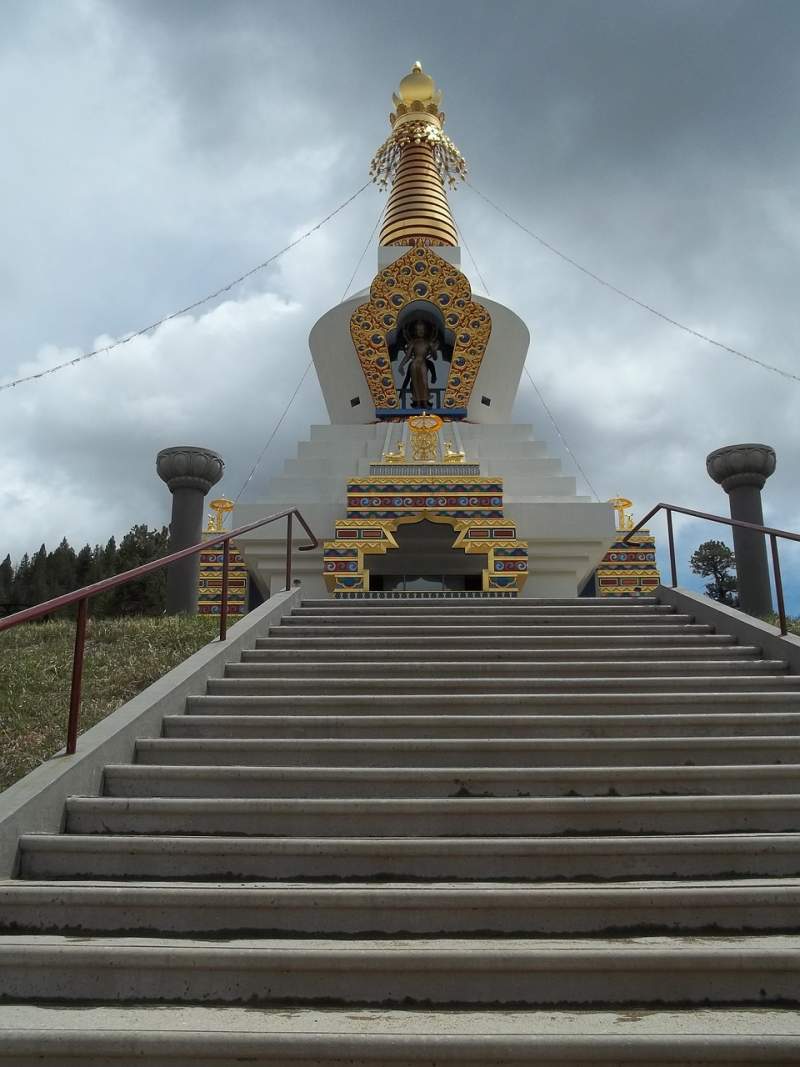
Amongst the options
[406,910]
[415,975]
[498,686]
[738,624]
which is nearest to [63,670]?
[498,686]

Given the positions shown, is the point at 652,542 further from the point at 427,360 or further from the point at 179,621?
the point at 179,621

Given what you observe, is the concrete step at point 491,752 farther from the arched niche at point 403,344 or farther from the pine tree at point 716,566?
the pine tree at point 716,566

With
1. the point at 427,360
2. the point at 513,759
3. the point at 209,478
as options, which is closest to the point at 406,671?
the point at 513,759

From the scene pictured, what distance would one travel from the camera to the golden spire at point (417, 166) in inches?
719

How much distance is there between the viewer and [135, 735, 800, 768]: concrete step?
163 inches

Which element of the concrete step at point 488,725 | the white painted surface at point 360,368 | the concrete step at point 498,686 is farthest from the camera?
the white painted surface at point 360,368

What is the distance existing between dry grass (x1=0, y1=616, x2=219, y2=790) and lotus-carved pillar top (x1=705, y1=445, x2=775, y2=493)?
302 inches

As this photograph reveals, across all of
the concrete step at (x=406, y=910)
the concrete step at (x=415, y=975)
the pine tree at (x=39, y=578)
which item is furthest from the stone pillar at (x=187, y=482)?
the pine tree at (x=39, y=578)

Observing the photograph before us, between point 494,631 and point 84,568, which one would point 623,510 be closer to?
point 494,631

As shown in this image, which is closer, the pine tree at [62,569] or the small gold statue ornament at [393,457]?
the small gold statue ornament at [393,457]

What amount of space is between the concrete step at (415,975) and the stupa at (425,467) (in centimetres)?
785

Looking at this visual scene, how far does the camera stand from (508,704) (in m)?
4.74

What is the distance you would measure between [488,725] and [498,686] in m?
0.62

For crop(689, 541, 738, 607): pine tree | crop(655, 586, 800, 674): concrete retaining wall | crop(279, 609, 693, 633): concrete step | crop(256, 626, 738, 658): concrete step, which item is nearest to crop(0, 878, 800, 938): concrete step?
crop(655, 586, 800, 674): concrete retaining wall
